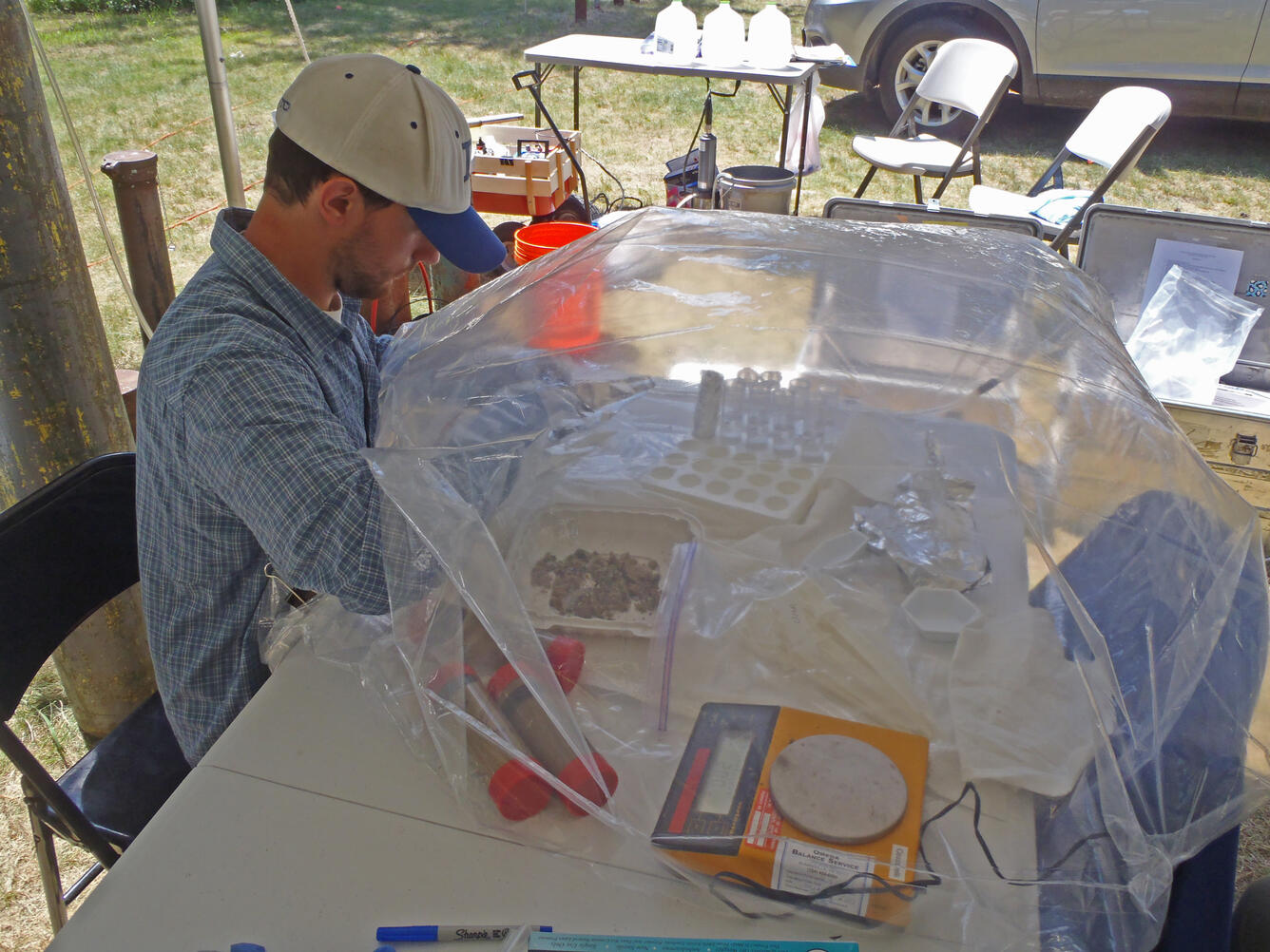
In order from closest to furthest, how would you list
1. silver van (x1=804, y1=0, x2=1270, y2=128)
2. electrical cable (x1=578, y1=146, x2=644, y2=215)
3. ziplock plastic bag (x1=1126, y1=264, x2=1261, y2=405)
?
ziplock plastic bag (x1=1126, y1=264, x2=1261, y2=405) < electrical cable (x1=578, y1=146, x2=644, y2=215) < silver van (x1=804, y1=0, x2=1270, y2=128)

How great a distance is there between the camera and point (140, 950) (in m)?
0.81

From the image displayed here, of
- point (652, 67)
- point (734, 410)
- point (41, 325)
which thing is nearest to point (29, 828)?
point (41, 325)

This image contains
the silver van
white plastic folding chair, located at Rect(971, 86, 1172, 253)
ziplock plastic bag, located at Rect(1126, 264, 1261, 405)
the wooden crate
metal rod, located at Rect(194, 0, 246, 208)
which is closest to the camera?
metal rod, located at Rect(194, 0, 246, 208)

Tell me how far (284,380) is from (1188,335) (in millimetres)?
2284

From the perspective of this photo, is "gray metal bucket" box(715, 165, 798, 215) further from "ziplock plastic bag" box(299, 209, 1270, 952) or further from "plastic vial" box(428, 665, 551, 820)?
"plastic vial" box(428, 665, 551, 820)

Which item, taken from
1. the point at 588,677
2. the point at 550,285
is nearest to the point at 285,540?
the point at 588,677

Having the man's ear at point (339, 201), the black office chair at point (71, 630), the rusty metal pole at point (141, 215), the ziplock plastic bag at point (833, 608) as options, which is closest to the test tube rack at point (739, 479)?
the ziplock plastic bag at point (833, 608)

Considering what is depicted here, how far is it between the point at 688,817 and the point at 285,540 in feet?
1.75

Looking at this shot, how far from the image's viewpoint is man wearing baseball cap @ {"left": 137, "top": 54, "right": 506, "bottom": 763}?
1063 mm

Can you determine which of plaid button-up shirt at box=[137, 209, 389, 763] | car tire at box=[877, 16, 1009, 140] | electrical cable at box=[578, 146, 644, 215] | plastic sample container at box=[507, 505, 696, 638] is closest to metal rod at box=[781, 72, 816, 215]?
electrical cable at box=[578, 146, 644, 215]

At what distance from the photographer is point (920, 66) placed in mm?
5613

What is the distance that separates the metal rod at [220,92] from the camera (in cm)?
221

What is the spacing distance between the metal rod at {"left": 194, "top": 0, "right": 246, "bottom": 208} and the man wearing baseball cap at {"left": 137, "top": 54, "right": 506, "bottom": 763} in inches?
34.1

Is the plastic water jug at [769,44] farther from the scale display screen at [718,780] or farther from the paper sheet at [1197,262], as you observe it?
the scale display screen at [718,780]
